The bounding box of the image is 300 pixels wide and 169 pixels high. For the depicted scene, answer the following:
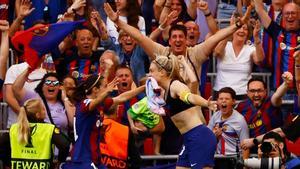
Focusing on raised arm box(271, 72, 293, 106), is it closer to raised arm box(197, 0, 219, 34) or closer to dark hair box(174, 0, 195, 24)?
raised arm box(197, 0, 219, 34)

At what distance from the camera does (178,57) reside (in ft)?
60.1

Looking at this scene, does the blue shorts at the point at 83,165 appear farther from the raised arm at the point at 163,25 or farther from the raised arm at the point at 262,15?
the raised arm at the point at 262,15

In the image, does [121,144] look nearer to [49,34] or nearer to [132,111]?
[132,111]

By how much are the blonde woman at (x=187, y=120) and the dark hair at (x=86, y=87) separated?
2.66 ft

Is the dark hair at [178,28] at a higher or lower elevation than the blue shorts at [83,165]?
higher

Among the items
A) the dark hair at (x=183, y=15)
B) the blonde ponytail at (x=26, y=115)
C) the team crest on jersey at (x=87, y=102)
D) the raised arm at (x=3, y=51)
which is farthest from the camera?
the dark hair at (x=183, y=15)

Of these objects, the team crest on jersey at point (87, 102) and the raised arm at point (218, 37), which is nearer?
the team crest on jersey at point (87, 102)

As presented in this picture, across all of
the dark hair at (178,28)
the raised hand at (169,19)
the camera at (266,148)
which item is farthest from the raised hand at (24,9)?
the camera at (266,148)

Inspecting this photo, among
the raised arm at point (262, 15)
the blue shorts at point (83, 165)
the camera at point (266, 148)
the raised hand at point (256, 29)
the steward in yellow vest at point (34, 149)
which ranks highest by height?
the raised arm at point (262, 15)

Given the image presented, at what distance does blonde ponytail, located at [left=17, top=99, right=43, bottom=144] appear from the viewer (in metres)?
17.5

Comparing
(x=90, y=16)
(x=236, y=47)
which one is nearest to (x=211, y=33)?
(x=236, y=47)

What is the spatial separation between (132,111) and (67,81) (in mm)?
1190

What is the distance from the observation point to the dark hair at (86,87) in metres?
17.1

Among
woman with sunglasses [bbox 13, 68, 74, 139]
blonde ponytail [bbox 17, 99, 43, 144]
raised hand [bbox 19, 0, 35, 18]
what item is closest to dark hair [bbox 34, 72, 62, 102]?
woman with sunglasses [bbox 13, 68, 74, 139]
